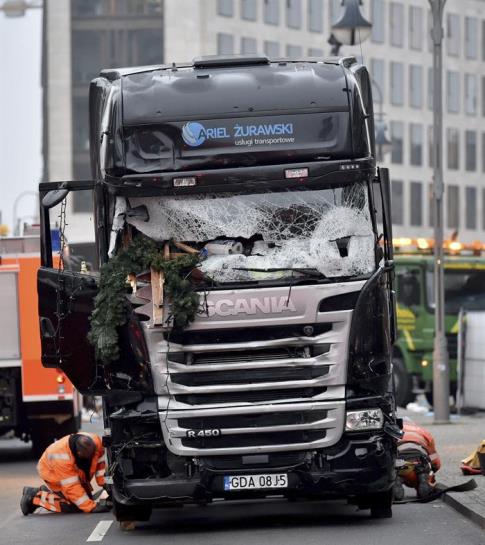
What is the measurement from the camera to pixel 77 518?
53.7 ft

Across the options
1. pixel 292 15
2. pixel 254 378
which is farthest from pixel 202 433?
pixel 292 15

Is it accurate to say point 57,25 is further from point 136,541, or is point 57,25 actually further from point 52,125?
point 136,541

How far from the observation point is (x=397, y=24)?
95.8 meters

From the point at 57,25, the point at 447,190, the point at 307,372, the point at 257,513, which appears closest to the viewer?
the point at 307,372

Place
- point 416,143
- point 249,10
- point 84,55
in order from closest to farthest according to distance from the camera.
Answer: point 84,55 < point 249,10 < point 416,143

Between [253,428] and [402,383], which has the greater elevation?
[253,428]

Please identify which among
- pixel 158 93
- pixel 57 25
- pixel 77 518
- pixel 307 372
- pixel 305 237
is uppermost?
pixel 57 25

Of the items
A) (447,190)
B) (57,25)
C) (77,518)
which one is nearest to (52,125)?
(57,25)

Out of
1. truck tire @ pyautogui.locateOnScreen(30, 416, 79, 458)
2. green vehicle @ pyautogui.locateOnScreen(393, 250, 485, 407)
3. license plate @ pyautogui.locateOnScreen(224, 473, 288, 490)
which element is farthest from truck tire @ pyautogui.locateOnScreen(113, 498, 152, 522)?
green vehicle @ pyautogui.locateOnScreen(393, 250, 485, 407)

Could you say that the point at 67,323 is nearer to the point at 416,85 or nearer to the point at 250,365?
the point at 250,365

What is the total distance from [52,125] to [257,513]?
2849 inches

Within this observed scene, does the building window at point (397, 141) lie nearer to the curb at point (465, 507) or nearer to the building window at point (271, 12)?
the building window at point (271, 12)

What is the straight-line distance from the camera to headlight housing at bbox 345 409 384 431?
13.7m

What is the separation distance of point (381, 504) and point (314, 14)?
3107 inches
